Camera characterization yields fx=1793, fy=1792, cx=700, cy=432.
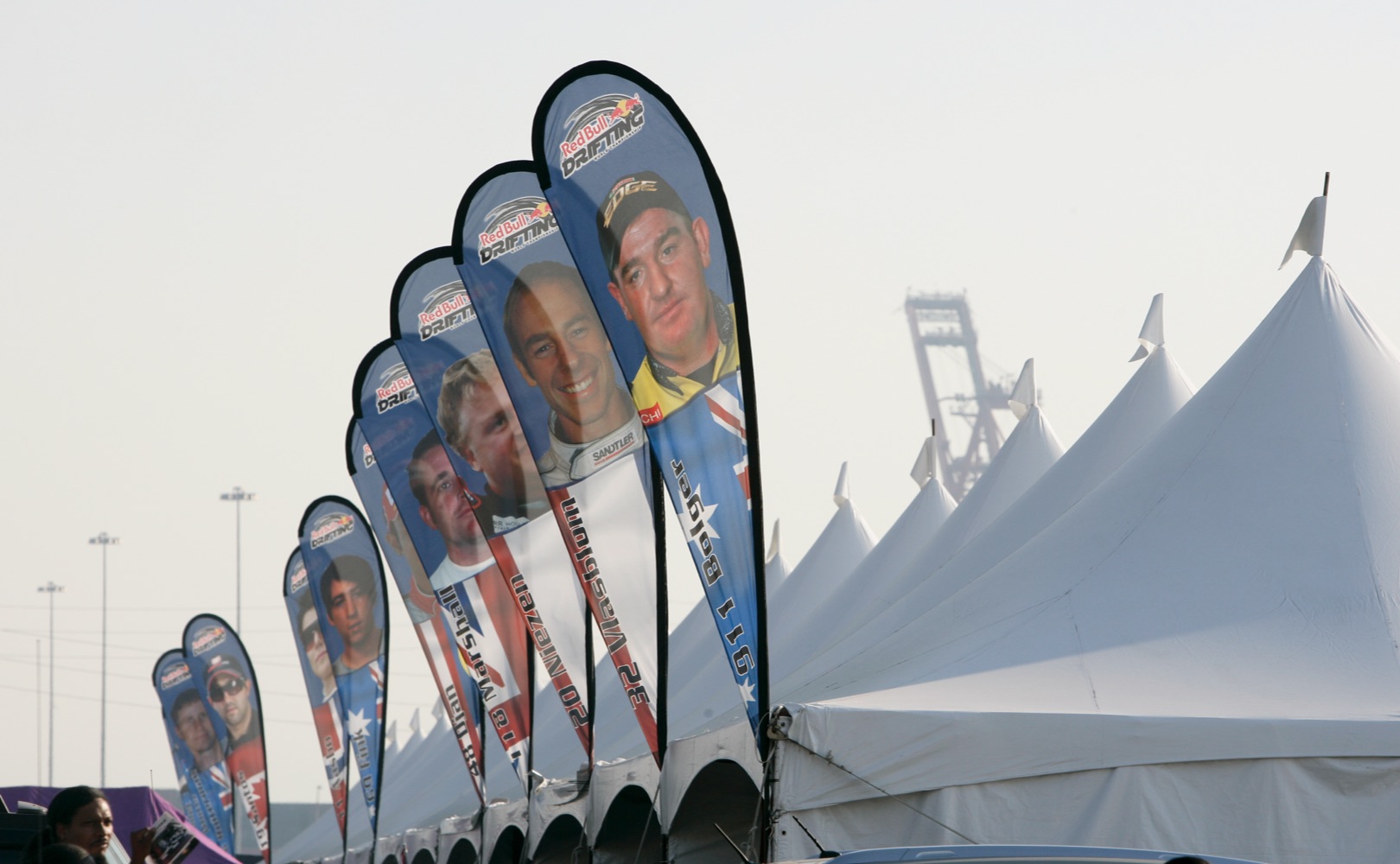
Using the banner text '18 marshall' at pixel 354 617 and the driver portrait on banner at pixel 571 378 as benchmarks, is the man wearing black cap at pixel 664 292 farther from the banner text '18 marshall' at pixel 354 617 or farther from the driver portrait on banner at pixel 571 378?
the banner text '18 marshall' at pixel 354 617

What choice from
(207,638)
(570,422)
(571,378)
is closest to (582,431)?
Result: (570,422)

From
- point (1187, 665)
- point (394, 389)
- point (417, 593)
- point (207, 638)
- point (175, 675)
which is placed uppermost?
point (394, 389)

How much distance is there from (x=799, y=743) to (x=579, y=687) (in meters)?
5.67

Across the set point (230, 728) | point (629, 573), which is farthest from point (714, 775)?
point (230, 728)

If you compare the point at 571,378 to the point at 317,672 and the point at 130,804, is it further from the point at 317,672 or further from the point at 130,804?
the point at 317,672

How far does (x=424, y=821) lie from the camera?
2402 cm

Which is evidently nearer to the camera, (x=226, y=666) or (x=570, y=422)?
(x=570, y=422)

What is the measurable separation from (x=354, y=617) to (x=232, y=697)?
5.67 metres

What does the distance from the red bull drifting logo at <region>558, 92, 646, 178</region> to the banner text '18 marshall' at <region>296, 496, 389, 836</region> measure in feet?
34.4

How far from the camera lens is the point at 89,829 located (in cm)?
529

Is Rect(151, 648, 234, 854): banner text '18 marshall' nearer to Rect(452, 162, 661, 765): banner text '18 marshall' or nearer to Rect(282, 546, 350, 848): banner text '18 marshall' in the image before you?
Rect(282, 546, 350, 848): banner text '18 marshall'

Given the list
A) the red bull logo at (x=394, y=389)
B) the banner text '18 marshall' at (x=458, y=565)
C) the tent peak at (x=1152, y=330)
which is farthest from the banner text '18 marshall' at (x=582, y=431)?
the tent peak at (x=1152, y=330)

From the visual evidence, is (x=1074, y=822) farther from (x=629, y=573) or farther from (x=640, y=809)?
(x=640, y=809)

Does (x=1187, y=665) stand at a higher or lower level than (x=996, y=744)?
higher
